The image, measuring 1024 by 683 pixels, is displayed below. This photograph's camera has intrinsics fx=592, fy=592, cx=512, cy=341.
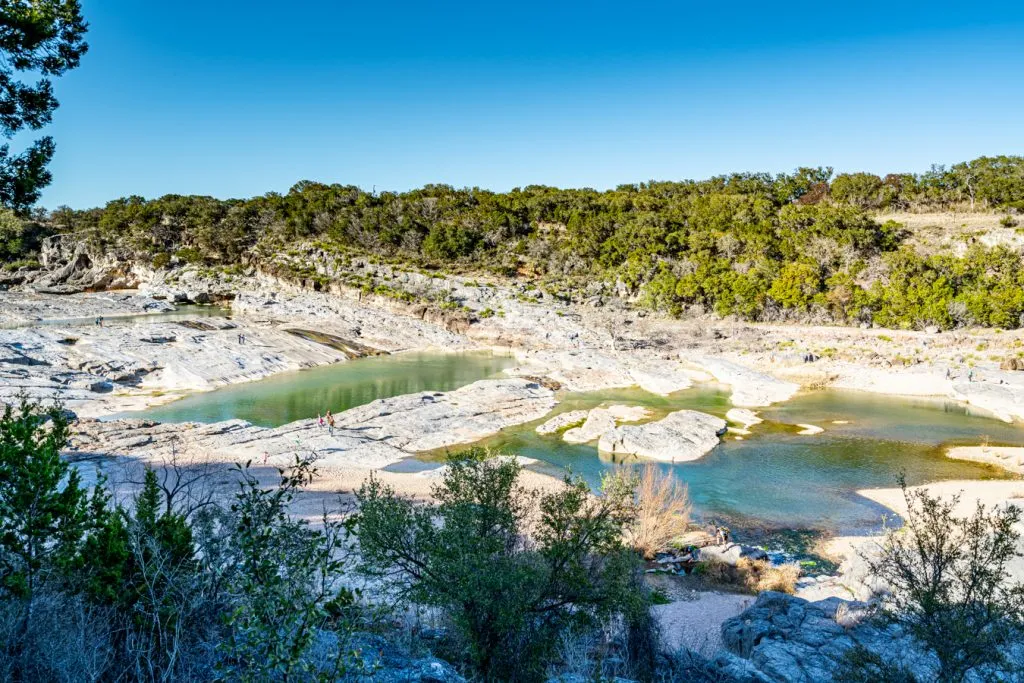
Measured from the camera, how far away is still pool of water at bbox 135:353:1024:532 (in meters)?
28.2

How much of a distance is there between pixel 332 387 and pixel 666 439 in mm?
30093

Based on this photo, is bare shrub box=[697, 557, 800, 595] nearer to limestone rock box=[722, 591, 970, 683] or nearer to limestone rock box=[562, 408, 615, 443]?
limestone rock box=[722, 591, 970, 683]

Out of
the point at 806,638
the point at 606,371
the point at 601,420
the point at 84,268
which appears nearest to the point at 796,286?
the point at 606,371

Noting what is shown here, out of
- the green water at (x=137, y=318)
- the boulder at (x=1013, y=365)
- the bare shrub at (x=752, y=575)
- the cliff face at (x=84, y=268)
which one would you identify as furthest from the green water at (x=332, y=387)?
the cliff face at (x=84, y=268)

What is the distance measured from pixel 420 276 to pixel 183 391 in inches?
1751

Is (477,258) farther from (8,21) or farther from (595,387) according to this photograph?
(8,21)

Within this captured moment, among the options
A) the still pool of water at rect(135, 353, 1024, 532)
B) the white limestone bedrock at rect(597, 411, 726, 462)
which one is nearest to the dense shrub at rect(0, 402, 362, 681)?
the still pool of water at rect(135, 353, 1024, 532)

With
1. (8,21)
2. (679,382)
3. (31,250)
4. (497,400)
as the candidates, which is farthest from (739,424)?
(31,250)

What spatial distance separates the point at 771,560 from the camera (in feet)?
73.1

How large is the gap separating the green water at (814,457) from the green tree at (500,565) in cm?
1615

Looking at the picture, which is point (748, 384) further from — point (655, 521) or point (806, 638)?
point (806, 638)

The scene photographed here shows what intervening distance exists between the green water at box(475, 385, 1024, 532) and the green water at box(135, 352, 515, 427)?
574 inches

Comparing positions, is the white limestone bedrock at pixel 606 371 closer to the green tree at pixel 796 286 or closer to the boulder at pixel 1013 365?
the green tree at pixel 796 286

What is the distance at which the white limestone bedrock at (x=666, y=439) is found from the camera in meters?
34.3
